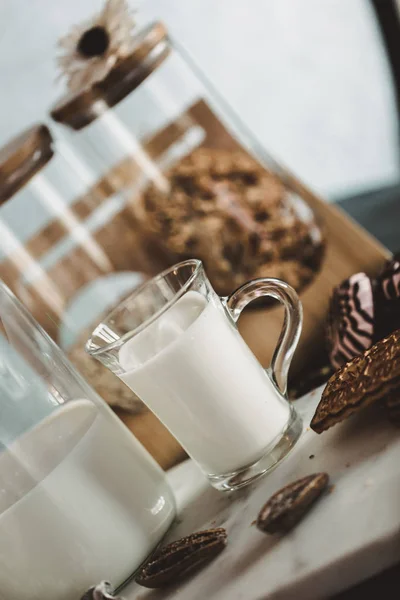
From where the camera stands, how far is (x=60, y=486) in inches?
16.3

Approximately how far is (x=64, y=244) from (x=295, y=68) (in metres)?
0.46

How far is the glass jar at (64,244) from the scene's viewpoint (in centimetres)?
60

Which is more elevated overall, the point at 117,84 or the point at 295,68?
the point at 117,84

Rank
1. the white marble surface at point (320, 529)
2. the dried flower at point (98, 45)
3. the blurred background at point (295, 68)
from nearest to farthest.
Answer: the white marble surface at point (320, 529), the dried flower at point (98, 45), the blurred background at point (295, 68)

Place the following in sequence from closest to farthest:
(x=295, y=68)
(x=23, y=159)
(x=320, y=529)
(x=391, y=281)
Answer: (x=320, y=529) → (x=391, y=281) → (x=23, y=159) → (x=295, y=68)

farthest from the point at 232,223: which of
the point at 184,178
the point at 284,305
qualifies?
the point at 284,305

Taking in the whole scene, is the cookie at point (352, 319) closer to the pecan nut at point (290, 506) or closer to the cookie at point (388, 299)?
the cookie at point (388, 299)

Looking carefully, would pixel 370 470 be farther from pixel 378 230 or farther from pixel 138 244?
pixel 378 230

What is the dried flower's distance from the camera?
57 centimetres

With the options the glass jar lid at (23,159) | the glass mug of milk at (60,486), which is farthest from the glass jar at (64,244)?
the glass mug of milk at (60,486)

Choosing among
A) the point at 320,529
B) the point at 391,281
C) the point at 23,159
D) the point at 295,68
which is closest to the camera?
the point at 320,529

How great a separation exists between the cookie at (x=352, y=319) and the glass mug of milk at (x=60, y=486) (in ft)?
0.48

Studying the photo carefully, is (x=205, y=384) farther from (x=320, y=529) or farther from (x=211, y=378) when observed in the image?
(x=320, y=529)

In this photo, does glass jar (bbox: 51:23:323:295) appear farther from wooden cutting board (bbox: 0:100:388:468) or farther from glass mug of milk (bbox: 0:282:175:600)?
glass mug of milk (bbox: 0:282:175:600)
